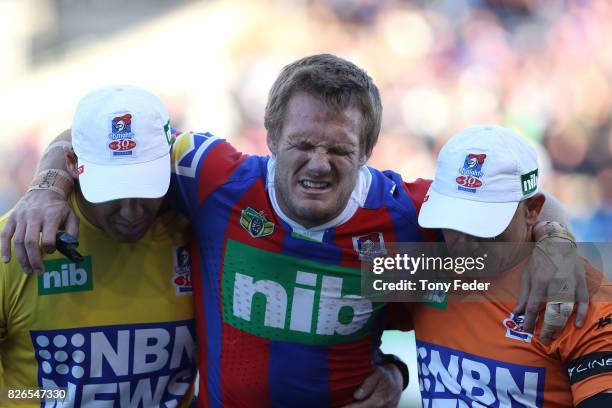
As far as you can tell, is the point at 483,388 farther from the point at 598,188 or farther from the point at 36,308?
the point at 598,188

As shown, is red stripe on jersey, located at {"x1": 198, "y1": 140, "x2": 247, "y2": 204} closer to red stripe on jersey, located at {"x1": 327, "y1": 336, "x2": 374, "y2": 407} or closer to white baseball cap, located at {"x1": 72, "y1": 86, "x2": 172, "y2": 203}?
white baseball cap, located at {"x1": 72, "y1": 86, "x2": 172, "y2": 203}

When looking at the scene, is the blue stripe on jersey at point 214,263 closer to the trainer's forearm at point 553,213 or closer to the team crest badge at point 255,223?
the team crest badge at point 255,223

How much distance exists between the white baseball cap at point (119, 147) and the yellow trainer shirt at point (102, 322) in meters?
0.24

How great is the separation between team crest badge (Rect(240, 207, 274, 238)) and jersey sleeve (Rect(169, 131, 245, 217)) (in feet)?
0.46

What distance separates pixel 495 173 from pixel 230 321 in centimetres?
96

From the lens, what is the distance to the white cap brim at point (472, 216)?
226cm

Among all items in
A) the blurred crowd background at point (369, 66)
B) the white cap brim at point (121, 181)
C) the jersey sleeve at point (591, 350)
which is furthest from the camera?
the blurred crowd background at point (369, 66)

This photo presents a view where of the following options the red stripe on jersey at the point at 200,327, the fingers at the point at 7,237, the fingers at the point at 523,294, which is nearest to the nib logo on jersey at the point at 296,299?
the red stripe on jersey at the point at 200,327

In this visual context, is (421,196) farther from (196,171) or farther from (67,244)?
(67,244)

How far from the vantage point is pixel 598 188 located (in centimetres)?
777

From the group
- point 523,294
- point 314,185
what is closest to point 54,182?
point 314,185

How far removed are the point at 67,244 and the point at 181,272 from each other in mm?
504

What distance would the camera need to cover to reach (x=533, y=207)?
239cm

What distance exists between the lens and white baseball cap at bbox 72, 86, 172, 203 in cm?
233
